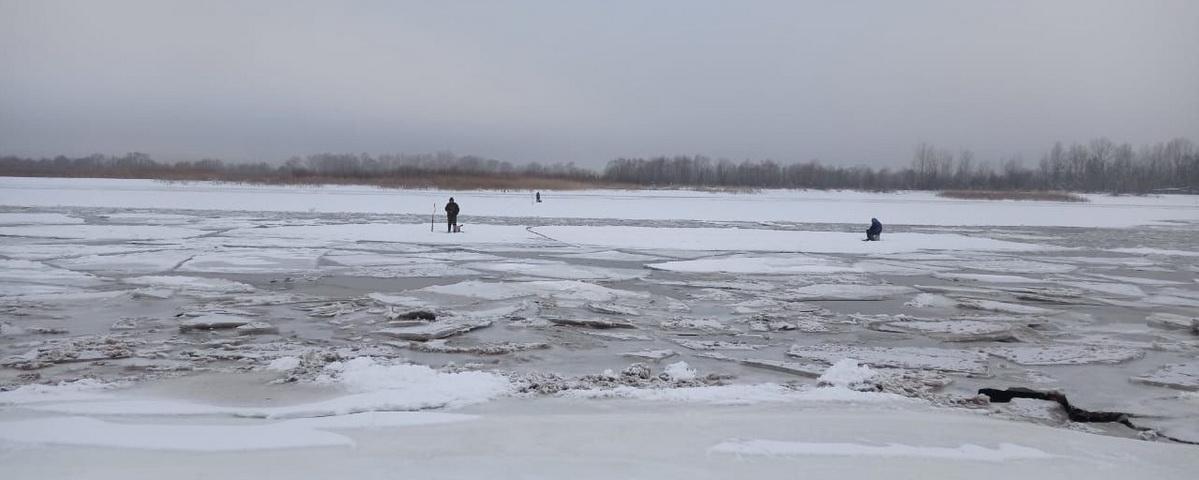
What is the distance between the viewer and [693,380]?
632 cm

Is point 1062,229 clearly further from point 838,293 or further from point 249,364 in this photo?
point 249,364

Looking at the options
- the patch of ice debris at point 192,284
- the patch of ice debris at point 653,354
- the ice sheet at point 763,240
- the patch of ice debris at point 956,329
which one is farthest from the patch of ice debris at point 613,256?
the patch of ice debris at point 653,354

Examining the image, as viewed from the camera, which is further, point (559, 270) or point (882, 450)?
point (559, 270)

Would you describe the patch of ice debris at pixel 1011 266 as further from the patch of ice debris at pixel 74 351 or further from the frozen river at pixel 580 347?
the patch of ice debris at pixel 74 351

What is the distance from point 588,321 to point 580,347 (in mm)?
1199

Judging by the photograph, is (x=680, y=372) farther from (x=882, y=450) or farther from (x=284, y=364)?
(x=284, y=364)

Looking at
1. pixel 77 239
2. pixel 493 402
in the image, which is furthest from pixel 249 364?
pixel 77 239

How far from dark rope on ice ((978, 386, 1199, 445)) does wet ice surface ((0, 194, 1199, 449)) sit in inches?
6.6

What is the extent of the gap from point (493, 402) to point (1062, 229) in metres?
30.9

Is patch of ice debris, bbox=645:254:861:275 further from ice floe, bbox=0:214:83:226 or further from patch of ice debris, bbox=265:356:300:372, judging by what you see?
ice floe, bbox=0:214:83:226

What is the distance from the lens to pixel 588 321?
8.78 metres

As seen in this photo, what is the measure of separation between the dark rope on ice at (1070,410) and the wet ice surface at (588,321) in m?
0.17

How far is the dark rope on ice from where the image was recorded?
5352mm

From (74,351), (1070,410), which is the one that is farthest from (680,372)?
(74,351)
